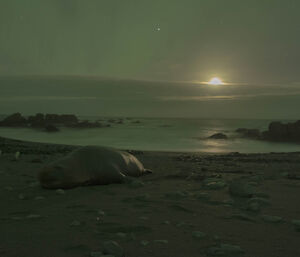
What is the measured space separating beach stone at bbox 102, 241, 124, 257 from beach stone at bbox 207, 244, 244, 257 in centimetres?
61

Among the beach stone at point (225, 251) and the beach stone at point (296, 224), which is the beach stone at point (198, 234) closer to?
the beach stone at point (225, 251)

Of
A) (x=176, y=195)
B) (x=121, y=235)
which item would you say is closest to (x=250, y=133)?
(x=176, y=195)

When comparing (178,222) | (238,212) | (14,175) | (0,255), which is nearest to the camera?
(0,255)

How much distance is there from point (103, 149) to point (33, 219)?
2.88 m

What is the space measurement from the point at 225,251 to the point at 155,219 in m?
1.02

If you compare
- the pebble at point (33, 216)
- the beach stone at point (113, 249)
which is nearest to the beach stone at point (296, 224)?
the beach stone at point (113, 249)

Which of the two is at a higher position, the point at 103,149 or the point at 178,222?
the point at 103,149

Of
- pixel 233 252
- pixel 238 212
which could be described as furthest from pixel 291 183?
pixel 233 252

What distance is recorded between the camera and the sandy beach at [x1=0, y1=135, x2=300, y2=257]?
9.53 ft

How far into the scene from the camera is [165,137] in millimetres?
21703

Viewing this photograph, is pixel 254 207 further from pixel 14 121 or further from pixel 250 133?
pixel 14 121

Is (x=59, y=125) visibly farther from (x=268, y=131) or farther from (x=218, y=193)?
(x=218, y=193)

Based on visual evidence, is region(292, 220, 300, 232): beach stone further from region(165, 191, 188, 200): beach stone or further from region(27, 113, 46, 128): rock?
region(27, 113, 46, 128): rock

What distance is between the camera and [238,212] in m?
4.01
